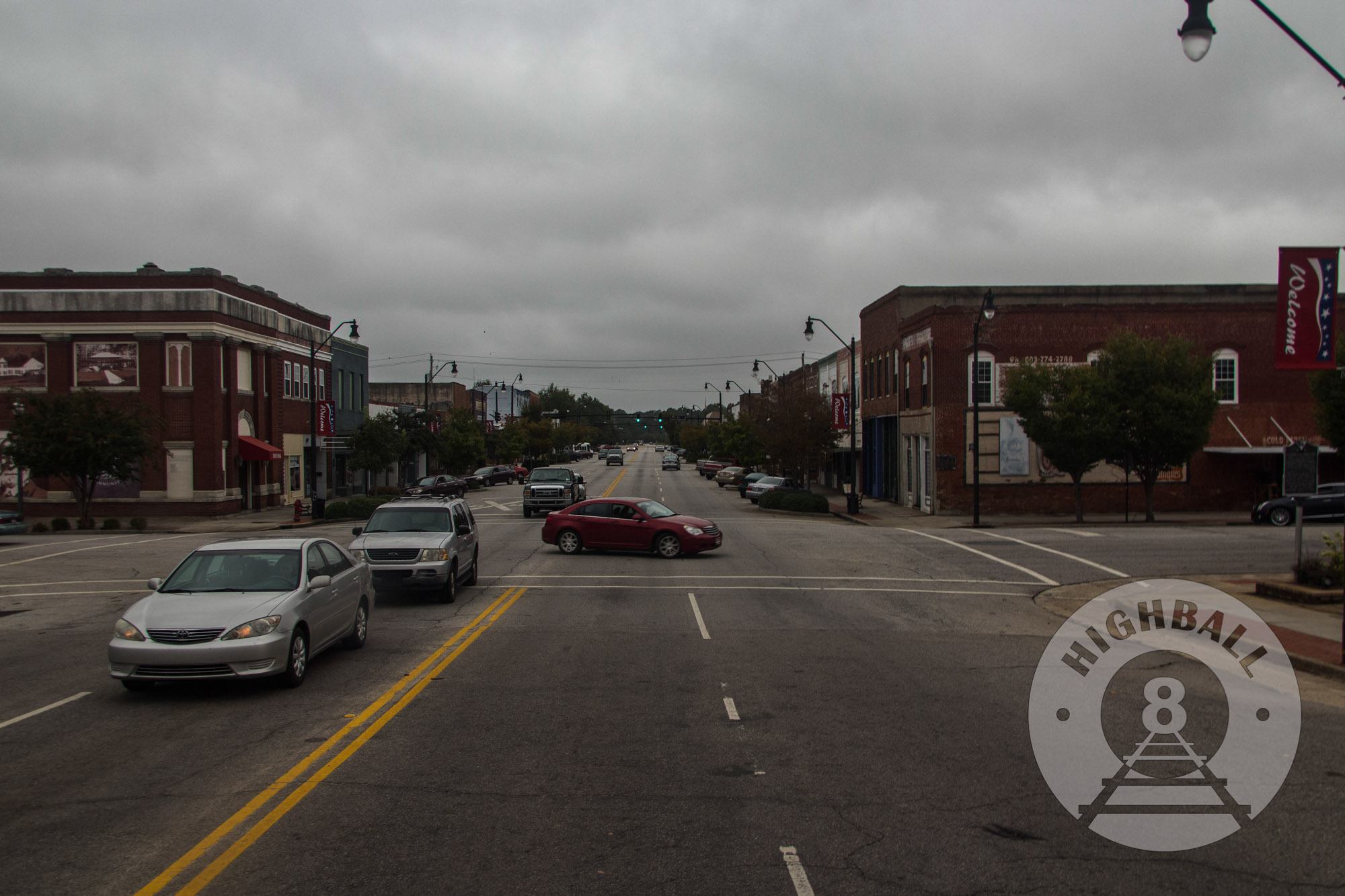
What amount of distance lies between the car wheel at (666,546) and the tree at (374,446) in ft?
102

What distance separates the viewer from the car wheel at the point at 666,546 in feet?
80.8

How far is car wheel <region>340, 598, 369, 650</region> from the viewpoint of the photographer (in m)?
12.6

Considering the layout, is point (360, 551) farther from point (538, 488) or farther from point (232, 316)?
point (232, 316)

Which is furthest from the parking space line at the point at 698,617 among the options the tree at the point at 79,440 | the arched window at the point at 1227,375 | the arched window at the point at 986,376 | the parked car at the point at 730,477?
the parked car at the point at 730,477

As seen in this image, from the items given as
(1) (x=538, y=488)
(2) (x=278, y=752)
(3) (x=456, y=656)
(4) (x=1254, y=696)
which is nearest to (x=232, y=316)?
(1) (x=538, y=488)

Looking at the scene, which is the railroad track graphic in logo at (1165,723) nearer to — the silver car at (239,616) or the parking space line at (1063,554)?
the parking space line at (1063,554)

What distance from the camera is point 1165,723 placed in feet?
30.1

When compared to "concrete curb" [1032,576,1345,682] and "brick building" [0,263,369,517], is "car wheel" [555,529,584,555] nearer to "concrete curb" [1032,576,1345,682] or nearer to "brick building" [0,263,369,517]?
"concrete curb" [1032,576,1345,682]

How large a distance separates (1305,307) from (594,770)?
11527 millimetres

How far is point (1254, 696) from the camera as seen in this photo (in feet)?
34.2

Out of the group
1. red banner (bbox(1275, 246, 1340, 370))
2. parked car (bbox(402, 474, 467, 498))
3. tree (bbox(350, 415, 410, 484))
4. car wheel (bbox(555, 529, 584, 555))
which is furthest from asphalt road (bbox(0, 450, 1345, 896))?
parked car (bbox(402, 474, 467, 498))

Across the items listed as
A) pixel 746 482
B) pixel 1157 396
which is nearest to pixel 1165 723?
pixel 1157 396

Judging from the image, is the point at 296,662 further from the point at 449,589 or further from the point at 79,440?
the point at 79,440

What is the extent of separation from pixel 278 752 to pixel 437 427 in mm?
71855
